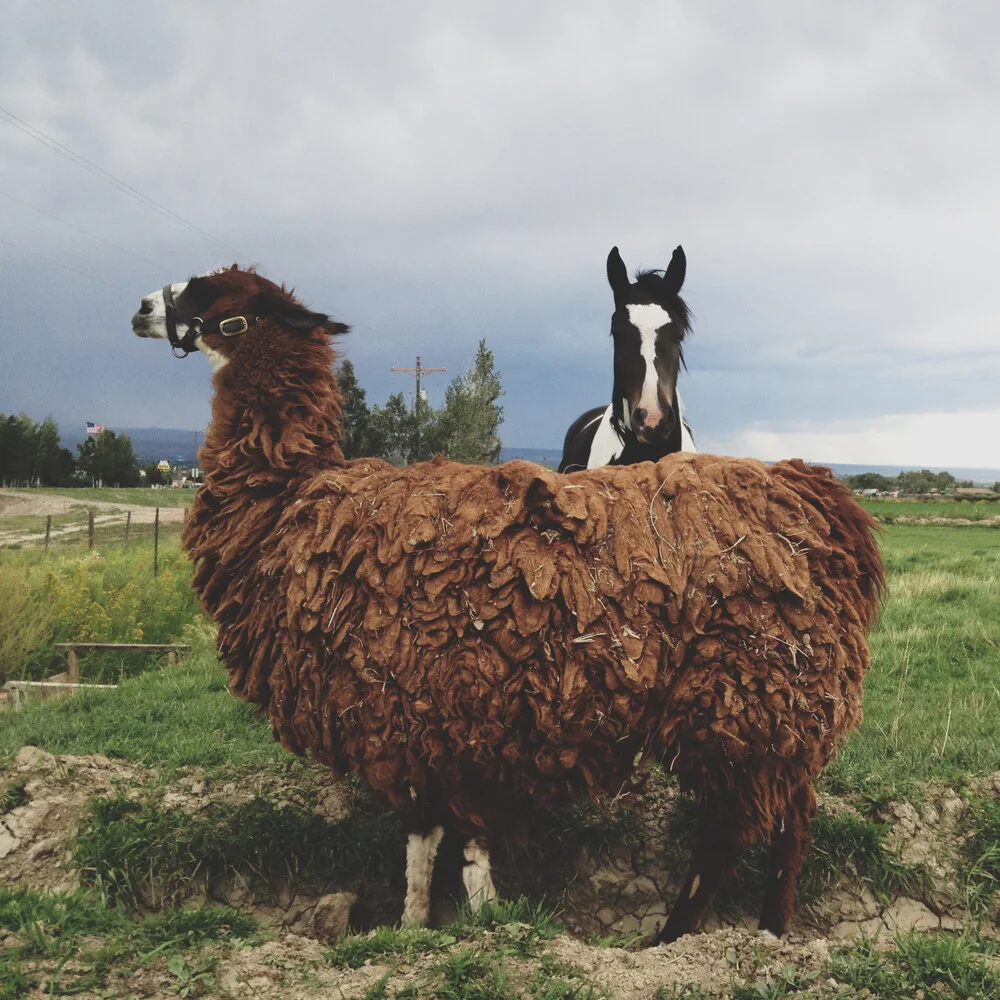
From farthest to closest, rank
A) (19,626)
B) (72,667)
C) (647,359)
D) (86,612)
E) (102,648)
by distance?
(86,612)
(19,626)
(102,648)
(72,667)
(647,359)

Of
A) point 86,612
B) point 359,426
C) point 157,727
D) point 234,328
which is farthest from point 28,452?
point 234,328

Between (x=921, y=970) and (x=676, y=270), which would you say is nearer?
(x=921, y=970)

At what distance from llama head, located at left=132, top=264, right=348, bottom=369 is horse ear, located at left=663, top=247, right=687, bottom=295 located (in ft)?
8.40

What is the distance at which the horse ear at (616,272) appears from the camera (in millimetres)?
5633

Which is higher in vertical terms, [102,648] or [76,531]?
[76,531]

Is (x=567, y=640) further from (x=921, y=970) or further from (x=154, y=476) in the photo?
(x=154, y=476)

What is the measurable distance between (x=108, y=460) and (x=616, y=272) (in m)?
57.3

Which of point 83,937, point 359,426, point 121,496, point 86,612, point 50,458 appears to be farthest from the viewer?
point 50,458

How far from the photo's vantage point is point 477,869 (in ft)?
11.7

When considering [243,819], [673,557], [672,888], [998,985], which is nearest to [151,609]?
[243,819]

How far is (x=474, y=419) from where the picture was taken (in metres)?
28.5

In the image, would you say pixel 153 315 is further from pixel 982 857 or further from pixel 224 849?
pixel 982 857

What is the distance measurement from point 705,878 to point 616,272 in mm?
4087

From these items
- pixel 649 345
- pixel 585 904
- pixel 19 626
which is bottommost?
pixel 585 904
